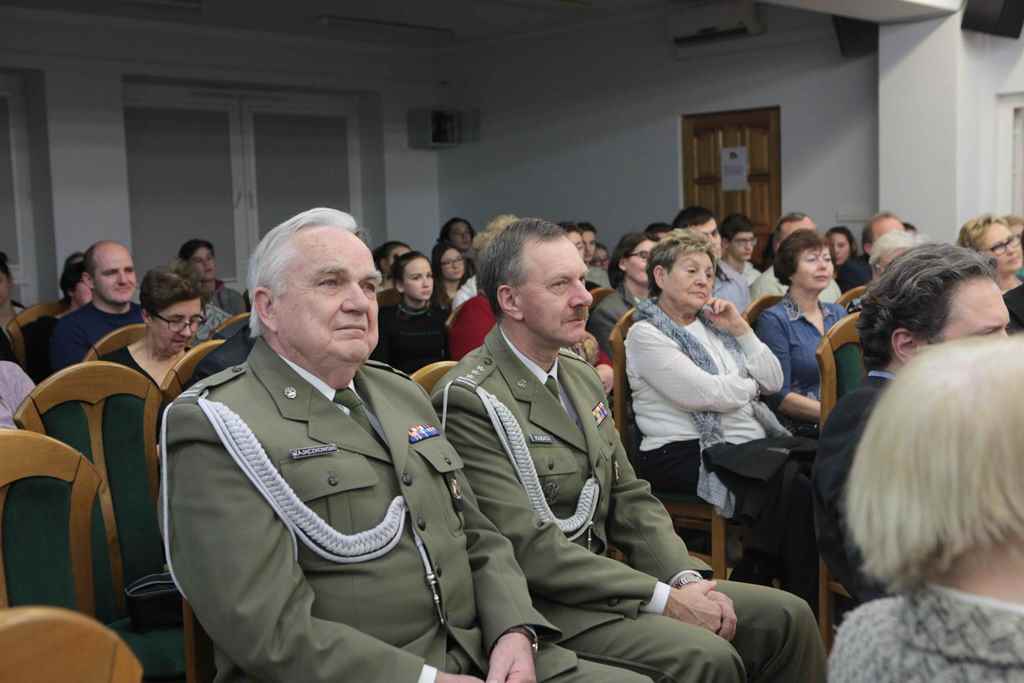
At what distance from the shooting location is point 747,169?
8211 mm

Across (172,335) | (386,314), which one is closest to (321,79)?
(386,314)

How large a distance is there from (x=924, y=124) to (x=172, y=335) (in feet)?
17.6

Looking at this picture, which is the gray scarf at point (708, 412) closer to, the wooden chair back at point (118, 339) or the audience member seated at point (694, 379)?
the audience member seated at point (694, 379)

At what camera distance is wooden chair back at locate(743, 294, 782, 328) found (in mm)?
3900

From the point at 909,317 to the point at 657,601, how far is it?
2.35ft

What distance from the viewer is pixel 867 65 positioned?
7.44m

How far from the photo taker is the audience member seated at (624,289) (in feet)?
14.7

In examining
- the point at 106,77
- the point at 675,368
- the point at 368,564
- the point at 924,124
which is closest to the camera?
the point at 368,564

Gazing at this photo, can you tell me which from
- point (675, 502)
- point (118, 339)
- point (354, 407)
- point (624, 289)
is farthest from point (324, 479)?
point (624, 289)

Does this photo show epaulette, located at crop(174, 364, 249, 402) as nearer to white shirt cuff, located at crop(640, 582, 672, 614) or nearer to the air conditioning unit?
white shirt cuff, located at crop(640, 582, 672, 614)

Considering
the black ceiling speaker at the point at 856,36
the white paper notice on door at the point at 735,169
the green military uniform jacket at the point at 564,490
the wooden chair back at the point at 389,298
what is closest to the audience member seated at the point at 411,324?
the wooden chair back at the point at 389,298

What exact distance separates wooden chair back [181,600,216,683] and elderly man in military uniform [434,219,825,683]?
565 mm

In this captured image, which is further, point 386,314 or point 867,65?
point 867,65

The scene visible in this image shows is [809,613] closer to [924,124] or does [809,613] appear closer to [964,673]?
[964,673]
